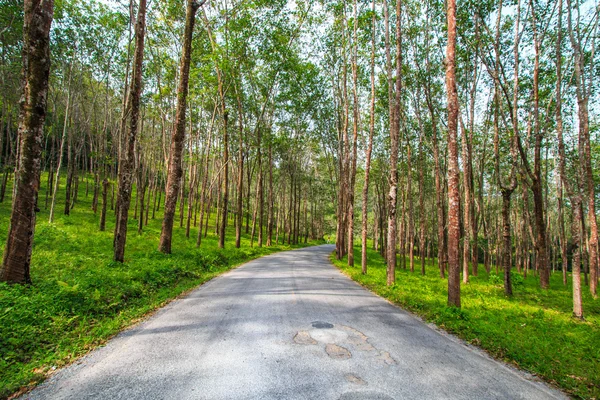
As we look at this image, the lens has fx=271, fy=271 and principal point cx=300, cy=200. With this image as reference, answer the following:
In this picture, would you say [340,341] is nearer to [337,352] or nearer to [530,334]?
[337,352]

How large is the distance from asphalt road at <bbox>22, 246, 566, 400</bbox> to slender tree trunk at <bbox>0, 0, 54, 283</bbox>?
3364 mm

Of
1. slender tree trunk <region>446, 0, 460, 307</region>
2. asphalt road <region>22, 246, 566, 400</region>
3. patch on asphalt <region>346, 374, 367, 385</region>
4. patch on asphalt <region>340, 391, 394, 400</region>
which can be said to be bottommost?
asphalt road <region>22, 246, 566, 400</region>

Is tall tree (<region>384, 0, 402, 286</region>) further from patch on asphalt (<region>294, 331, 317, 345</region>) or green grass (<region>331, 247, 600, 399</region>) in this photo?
patch on asphalt (<region>294, 331, 317, 345</region>)

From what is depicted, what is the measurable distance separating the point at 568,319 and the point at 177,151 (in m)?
14.9

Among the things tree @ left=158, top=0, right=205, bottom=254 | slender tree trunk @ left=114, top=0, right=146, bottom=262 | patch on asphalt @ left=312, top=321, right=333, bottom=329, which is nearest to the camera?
patch on asphalt @ left=312, top=321, right=333, bottom=329

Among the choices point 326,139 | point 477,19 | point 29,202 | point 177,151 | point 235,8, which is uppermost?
point 235,8

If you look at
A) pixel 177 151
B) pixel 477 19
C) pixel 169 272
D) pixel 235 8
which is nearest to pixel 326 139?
pixel 235 8

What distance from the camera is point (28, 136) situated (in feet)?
18.8

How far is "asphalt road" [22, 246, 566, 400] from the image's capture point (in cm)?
302

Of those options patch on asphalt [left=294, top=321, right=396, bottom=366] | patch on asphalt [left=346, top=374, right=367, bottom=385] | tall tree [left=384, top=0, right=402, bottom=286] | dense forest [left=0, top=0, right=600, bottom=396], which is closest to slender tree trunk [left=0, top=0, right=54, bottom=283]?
dense forest [left=0, top=0, right=600, bottom=396]

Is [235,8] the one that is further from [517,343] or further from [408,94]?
[517,343]

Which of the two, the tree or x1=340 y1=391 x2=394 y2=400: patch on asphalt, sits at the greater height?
the tree

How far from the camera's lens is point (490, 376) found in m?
3.76

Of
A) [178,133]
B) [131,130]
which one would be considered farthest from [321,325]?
[178,133]
